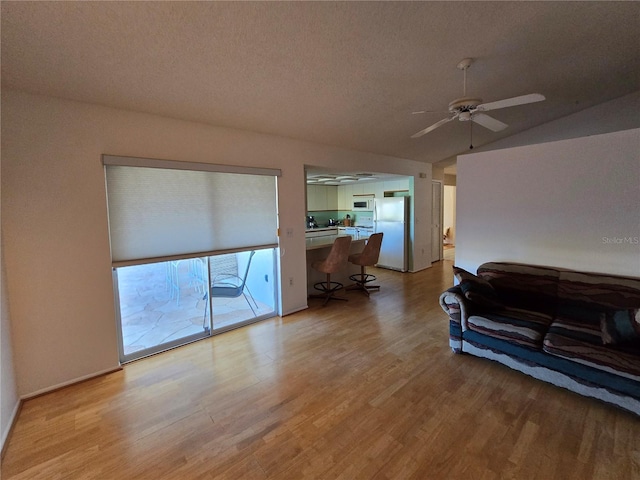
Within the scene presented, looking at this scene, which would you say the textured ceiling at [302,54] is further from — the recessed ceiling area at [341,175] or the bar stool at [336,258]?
the bar stool at [336,258]

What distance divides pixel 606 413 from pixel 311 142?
3.99 meters

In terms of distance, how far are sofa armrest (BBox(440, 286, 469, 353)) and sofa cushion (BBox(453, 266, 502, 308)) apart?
0.23ft

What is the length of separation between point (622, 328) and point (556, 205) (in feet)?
4.66

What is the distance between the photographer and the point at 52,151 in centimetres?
225

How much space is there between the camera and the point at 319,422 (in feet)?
6.47

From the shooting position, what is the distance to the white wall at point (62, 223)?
215 centimetres

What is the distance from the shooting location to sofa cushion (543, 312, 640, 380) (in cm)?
194

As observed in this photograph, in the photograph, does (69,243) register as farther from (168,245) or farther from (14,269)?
(168,245)

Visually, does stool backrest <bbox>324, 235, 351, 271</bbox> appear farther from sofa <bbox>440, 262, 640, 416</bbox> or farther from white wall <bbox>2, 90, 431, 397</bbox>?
white wall <bbox>2, 90, 431, 397</bbox>

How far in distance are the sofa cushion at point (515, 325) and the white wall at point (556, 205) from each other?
2.81 feet

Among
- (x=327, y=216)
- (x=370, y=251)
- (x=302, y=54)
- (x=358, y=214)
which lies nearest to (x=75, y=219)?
(x=302, y=54)

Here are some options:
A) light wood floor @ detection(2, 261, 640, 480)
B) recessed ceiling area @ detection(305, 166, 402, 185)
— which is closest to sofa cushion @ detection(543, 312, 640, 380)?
light wood floor @ detection(2, 261, 640, 480)

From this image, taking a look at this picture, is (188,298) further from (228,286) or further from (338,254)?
(338,254)

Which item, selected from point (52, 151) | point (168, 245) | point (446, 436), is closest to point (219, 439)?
point (446, 436)
